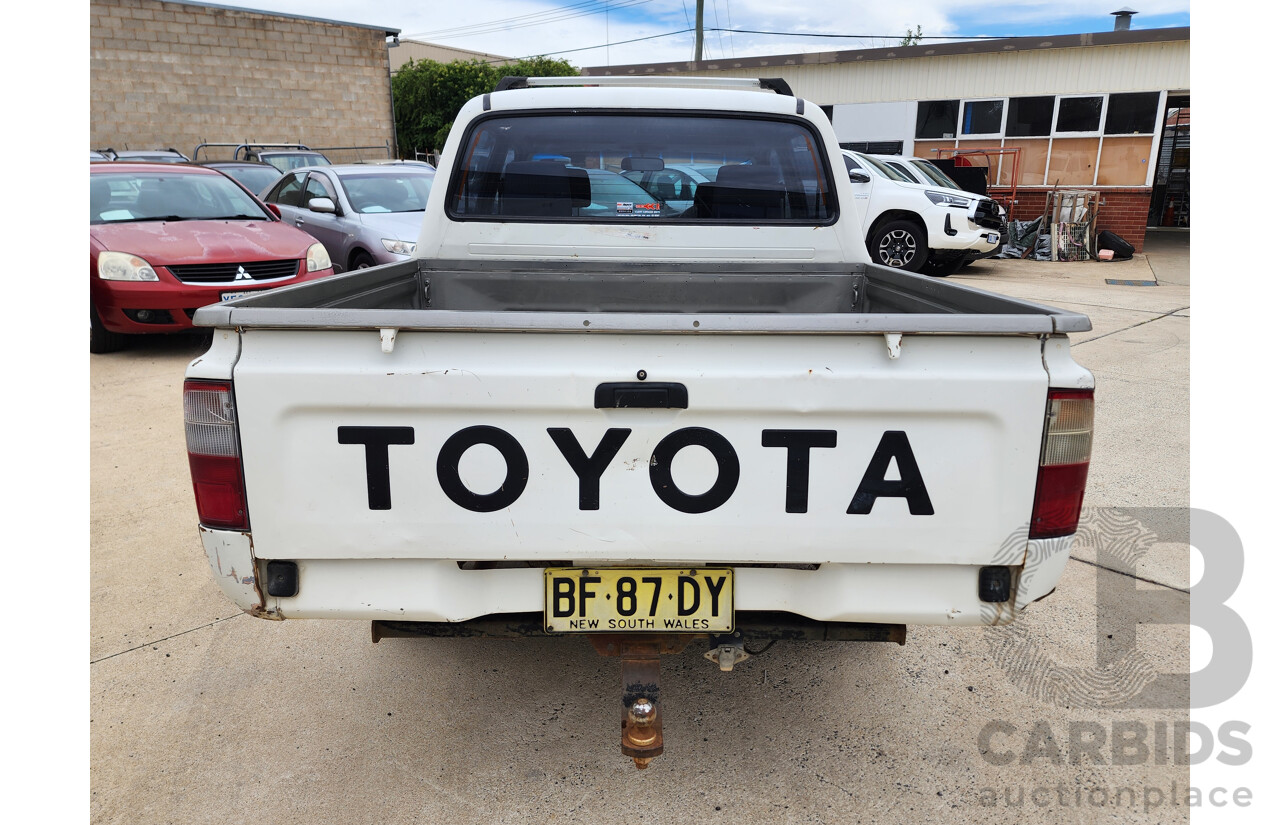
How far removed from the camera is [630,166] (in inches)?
135

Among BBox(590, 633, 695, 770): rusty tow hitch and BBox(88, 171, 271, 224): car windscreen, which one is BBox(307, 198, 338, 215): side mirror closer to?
BBox(88, 171, 271, 224): car windscreen

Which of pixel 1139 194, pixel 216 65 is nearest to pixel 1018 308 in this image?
pixel 1139 194

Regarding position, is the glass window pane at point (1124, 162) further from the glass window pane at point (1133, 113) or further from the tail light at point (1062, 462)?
the tail light at point (1062, 462)

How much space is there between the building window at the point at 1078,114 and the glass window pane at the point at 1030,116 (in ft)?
0.63

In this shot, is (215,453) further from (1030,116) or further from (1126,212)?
(1126,212)

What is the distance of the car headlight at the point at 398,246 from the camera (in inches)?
311

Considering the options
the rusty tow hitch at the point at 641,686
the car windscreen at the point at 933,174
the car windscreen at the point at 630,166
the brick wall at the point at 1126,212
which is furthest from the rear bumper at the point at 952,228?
the rusty tow hitch at the point at 641,686

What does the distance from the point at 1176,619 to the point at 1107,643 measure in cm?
39

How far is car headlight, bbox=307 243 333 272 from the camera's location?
7.43m

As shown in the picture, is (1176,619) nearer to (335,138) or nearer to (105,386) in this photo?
(105,386)

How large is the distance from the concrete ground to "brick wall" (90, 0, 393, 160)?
21284 millimetres

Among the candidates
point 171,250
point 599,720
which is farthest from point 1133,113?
point 599,720

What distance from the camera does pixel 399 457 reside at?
75.9 inches

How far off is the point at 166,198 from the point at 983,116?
15.2 m
